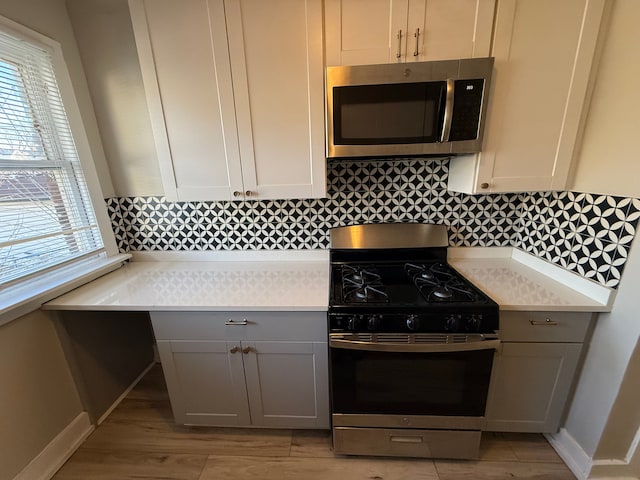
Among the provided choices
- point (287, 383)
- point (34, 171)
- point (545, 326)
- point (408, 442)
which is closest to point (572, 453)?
point (545, 326)

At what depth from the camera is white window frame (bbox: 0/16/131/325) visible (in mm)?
1265

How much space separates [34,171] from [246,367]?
154 cm

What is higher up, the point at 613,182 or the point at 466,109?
the point at 466,109

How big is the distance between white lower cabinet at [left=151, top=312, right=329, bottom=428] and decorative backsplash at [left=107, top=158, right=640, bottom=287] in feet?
2.18

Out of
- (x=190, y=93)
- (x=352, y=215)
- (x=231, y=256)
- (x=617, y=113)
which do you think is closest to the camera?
(x=617, y=113)

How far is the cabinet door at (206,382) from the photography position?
1401 millimetres

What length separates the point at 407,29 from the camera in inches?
48.0

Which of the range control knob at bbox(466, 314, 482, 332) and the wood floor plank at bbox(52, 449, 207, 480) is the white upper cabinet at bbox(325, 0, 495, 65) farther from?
the wood floor plank at bbox(52, 449, 207, 480)

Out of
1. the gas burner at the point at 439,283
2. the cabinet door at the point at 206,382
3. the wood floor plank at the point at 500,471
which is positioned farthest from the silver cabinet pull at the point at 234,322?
the wood floor plank at the point at 500,471

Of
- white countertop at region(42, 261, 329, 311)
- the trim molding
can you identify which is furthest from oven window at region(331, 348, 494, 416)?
the trim molding

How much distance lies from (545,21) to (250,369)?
2180 mm

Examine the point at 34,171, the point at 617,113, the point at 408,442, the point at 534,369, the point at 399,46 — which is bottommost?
the point at 408,442

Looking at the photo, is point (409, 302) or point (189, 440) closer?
point (409, 302)

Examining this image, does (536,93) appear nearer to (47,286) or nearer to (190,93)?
(190,93)
